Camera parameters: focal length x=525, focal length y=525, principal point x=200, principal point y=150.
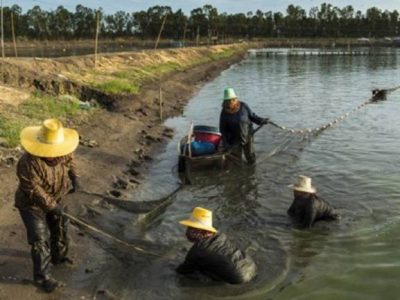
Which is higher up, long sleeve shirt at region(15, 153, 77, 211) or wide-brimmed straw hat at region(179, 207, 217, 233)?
long sleeve shirt at region(15, 153, 77, 211)

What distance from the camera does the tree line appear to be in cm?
14238

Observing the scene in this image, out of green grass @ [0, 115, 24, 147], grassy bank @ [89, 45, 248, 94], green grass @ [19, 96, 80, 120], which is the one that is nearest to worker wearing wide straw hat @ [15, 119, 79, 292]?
green grass @ [0, 115, 24, 147]

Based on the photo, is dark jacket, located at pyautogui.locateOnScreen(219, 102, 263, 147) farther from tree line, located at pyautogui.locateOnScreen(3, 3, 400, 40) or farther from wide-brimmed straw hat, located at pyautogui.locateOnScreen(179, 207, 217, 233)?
tree line, located at pyautogui.locateOnScreen(3, 3, 400, 40)

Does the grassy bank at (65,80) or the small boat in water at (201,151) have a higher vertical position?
the grassy bank at (65,80)

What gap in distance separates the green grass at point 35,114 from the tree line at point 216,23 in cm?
12814

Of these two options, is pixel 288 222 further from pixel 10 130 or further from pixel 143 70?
pixel 143 70

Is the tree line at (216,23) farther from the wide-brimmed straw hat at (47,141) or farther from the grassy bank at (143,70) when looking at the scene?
the wide-brimmed straw hat at (47,141)

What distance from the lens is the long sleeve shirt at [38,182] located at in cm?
663

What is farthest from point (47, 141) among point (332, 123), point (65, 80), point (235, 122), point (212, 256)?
point (332, 123)

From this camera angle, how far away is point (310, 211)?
928cm

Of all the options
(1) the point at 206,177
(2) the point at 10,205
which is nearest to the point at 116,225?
(2) the point at 10,205

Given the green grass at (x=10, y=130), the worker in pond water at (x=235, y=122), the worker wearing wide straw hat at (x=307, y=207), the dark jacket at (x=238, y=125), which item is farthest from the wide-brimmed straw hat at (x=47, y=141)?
the dark jacket at (x=238, y=125)

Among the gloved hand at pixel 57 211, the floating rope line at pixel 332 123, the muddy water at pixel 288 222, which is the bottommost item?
the muddy water at pixel 288 222

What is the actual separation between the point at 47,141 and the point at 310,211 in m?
4.84
